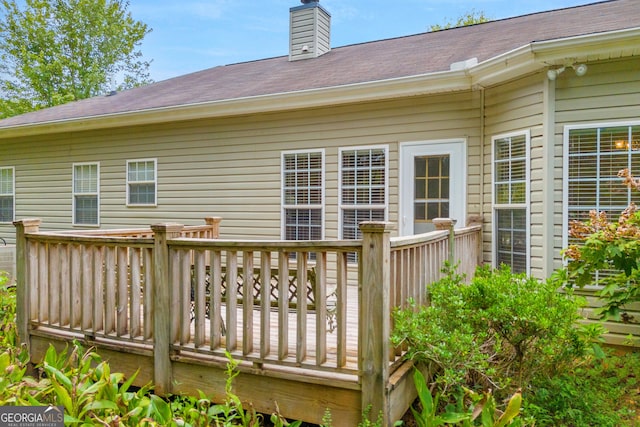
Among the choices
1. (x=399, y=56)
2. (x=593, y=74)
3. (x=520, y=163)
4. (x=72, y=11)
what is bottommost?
(x=520, y=163)

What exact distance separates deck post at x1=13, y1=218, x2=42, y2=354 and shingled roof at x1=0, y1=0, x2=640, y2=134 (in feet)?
11.4

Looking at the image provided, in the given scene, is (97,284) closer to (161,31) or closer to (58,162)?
(58,162)

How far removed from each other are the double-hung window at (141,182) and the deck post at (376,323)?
6232 millimetres

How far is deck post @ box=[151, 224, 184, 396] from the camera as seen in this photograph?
3289 mm

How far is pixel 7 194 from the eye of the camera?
1003 centimetres

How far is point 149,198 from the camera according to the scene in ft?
26.5

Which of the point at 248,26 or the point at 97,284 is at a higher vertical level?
the point at 248,26

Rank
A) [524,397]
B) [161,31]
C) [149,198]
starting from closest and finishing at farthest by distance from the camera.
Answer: [524,397], [149,198], [161,31]

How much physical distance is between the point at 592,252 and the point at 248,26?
33.3 meters

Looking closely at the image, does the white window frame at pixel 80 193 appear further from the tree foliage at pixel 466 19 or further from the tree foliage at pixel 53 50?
the tree foliage at pixel 466 19

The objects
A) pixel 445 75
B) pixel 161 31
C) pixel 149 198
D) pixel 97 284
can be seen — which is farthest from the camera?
pixel 161 31

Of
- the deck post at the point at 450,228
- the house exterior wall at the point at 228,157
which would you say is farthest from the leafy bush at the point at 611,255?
the house exterior wall at the point at 228,157

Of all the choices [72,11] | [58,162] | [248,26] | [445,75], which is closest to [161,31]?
[72,11]

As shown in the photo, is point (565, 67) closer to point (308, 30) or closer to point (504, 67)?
point (504, 67)
